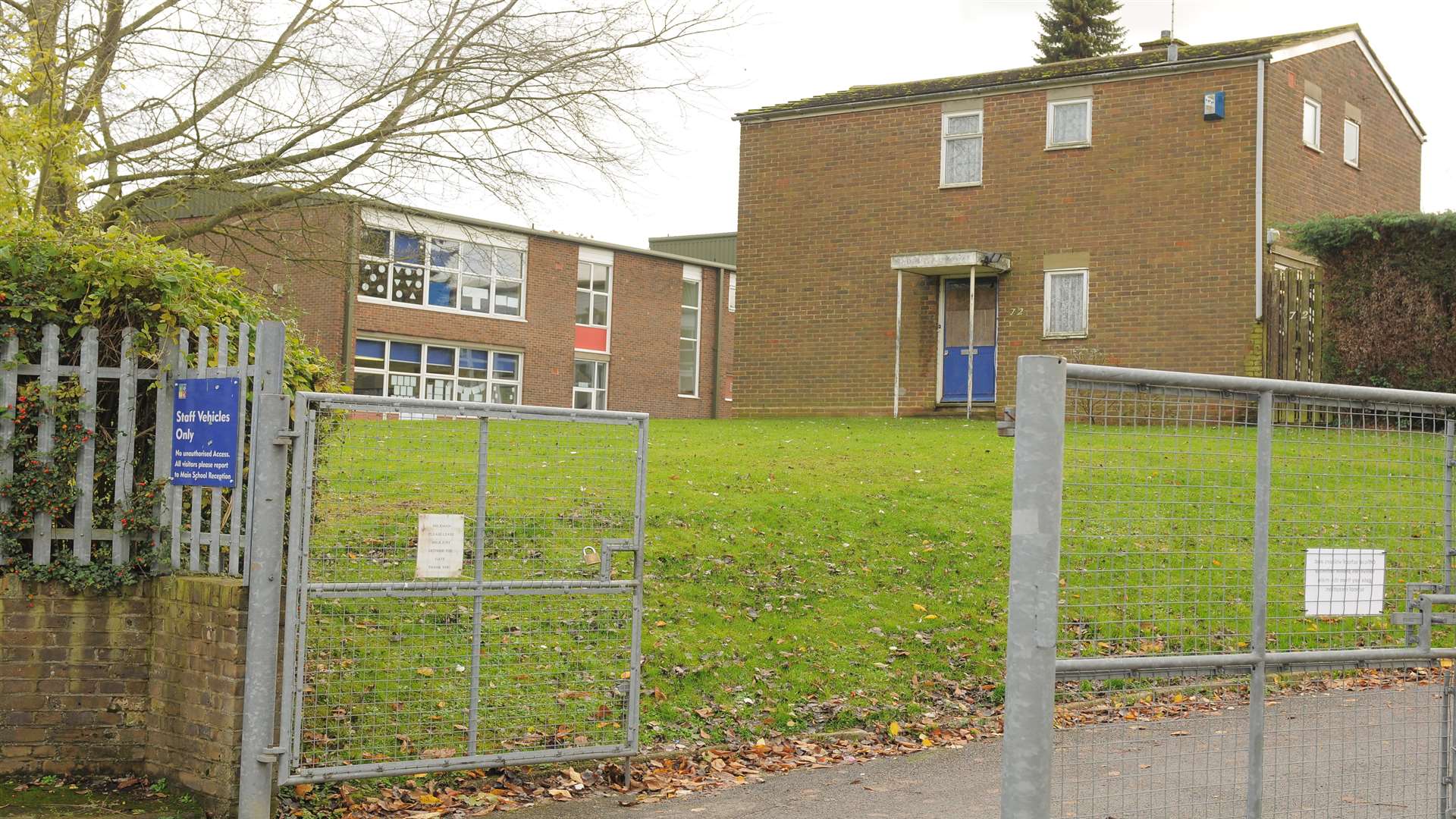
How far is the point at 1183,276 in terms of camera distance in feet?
73.8

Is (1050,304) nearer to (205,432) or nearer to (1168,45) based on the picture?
(1168,45)

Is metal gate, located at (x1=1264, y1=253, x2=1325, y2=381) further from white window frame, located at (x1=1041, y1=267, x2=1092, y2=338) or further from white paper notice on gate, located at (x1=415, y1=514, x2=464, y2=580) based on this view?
white paper notice on gate, located at (x1=415, y1=514, x2=464, y2=580)

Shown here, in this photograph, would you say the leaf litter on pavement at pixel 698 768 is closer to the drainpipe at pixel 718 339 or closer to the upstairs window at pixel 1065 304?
the upstairs window at pixel 1065 304

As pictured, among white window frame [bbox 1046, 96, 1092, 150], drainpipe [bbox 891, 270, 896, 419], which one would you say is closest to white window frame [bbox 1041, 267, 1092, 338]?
white window frame [bbox 1046, 96, 1092, 150]

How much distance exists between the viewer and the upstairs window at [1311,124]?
2342cm

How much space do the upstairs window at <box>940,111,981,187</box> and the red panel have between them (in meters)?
17.4

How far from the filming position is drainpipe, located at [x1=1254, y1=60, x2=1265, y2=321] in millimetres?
21781

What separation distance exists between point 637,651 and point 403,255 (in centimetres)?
915

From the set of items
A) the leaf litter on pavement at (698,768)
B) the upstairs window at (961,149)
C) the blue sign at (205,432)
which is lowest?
the leaf litter on pavement at (698,768)

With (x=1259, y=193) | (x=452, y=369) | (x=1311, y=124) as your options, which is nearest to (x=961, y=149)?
(x=1259, y=193)

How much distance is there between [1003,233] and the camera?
24281mm

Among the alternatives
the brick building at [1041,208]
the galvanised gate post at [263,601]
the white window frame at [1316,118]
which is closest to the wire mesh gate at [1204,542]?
the galvanised gate post at [263,601]

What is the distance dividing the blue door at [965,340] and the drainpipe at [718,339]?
2038 cm

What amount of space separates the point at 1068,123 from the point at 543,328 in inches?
740
